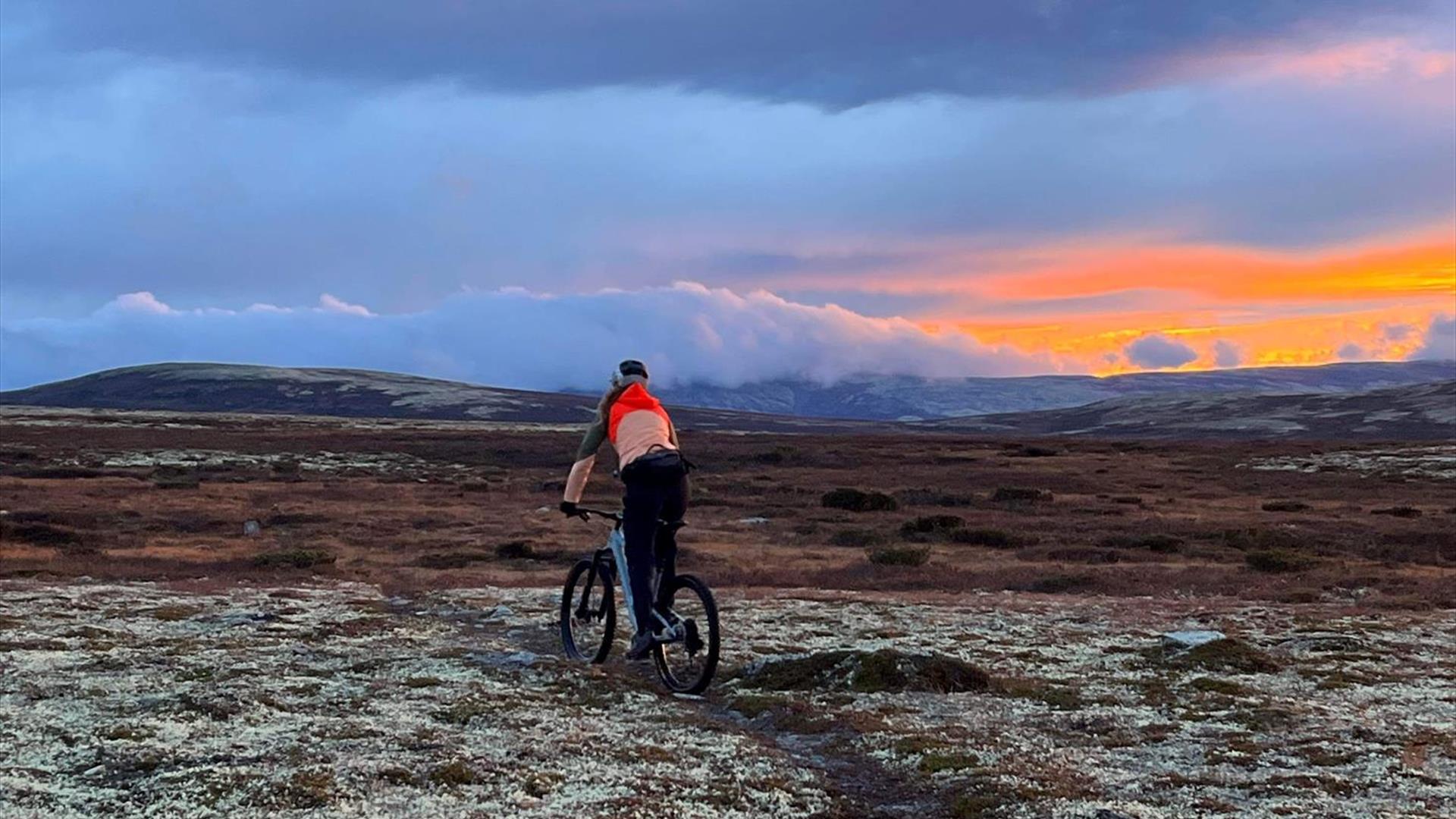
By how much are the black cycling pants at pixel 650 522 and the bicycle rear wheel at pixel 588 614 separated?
3.83 feet

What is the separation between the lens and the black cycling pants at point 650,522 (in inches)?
507

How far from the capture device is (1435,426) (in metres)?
187

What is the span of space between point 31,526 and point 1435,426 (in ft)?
669

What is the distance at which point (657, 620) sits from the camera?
13.1 metres

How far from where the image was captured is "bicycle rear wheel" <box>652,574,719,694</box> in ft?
41.2

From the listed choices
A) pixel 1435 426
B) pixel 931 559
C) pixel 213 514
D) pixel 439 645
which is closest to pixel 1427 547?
pixel 931 559

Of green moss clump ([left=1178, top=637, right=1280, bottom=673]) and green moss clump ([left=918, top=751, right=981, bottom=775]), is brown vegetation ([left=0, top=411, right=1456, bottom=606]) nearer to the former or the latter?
green moss clump ([left=1178, top=637, right=1280, bottom=673])

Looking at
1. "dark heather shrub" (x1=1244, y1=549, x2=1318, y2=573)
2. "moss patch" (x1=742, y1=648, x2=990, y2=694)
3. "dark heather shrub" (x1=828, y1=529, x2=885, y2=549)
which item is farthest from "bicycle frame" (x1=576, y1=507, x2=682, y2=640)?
"dark heather shrub" (x1=828, y1=529, x2=885, y2=549)

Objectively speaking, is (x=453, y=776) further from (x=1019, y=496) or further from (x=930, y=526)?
(x=1019, y=496)

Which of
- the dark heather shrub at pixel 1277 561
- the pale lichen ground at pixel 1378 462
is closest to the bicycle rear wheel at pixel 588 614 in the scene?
the dark heather shrub at pixel 1277 561

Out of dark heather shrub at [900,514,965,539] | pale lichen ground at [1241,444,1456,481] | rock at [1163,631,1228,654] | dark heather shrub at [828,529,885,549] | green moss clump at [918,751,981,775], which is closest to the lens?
green moss clump at [918,751,981,775]

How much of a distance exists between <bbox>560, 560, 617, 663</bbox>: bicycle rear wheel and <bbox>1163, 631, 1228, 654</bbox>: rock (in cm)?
743

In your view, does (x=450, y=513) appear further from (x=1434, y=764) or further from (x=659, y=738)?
(x=1434, y=764)

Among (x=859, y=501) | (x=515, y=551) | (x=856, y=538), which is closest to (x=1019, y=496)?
(x=859, y=501)
